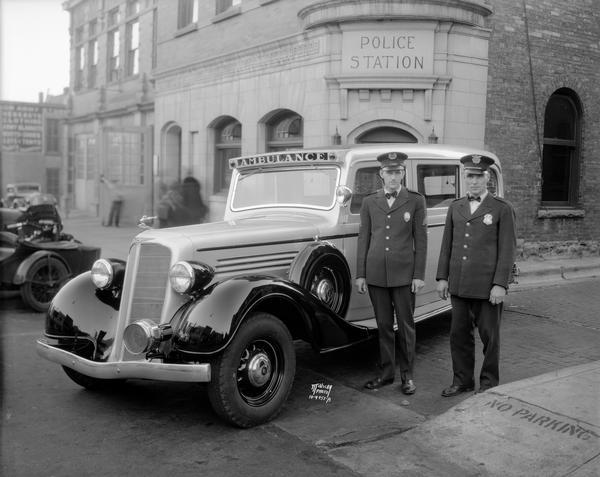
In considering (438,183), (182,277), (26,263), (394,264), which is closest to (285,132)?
(26,263)

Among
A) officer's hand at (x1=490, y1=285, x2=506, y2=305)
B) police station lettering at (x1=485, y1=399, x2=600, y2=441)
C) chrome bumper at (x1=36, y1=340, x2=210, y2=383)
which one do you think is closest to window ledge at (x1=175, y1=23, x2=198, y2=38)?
chrome bumper at (x1=36, y1=340, x2=210, y2=383)

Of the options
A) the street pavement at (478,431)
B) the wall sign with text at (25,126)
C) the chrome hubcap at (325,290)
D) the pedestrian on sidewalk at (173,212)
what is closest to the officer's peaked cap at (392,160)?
the chrome hubcap at (325,290)

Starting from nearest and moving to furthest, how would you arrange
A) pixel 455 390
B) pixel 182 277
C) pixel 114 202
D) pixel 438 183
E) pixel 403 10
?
pixel 182 277 → pixel 455 390 → pixel 438 183 → pixel 403 10 → pixel 114 202

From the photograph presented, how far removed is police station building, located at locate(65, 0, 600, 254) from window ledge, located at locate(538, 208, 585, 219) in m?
0.03

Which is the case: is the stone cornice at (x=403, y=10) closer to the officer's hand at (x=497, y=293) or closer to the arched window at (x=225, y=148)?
the arched window at (x=225, y=148)

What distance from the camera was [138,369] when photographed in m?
4.08

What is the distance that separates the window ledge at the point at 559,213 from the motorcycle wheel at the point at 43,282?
857cm

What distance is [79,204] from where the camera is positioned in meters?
25.5

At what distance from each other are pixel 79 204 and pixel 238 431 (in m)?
23.0

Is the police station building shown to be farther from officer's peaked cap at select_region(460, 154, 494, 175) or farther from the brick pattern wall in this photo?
officer's peaked cap at select_region(460, 154, 494, 175)

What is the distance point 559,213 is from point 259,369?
9.70 metres

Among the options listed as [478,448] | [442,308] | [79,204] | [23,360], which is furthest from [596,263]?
[79,204]

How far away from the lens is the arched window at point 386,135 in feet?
36.1

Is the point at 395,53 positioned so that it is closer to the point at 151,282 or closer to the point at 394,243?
the point at 394,243
